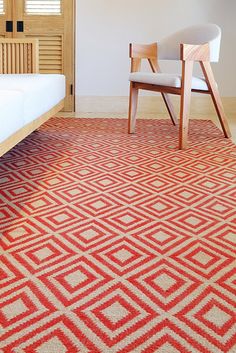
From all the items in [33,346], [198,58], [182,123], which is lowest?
[33,346]

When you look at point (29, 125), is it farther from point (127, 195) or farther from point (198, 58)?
point (198, 58)

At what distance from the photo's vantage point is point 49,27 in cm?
383

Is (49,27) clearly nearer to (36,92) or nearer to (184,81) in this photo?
(184,81)

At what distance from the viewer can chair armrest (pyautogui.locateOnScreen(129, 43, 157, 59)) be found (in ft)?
9.77

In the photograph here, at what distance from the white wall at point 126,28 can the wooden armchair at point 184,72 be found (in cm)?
75

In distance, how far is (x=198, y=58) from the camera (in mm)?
2648

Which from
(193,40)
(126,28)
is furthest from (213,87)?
(126,28)

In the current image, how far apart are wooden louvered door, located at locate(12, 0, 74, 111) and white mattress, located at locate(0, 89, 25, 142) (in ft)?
7.03

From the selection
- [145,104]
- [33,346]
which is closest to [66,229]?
[33,346]

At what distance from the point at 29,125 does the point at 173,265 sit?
A: 45.0 inches

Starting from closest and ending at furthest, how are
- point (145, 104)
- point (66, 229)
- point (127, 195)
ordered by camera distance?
point (66, 229), point (127, 195), point (145, 104)

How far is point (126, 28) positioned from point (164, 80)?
149 cm

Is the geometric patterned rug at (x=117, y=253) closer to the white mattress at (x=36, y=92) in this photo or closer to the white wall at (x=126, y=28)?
the white mattress at (x=36, y=92)

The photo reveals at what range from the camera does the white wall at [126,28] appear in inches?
152
